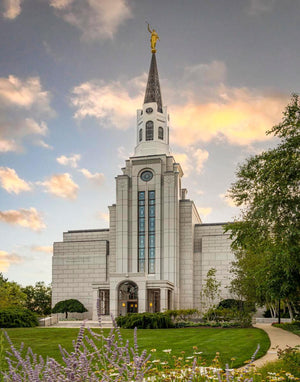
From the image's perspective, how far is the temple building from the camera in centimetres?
5141

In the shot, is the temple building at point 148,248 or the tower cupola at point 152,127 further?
the tower cupola at point 152,127

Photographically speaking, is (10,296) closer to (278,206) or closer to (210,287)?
(210,287)

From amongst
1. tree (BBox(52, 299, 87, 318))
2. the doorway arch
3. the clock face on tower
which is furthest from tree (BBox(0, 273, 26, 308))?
the clock face on tower

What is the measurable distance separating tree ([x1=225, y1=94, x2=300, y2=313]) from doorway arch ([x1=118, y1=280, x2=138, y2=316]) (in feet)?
86.1

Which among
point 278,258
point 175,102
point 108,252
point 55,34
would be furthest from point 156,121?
point 278,258

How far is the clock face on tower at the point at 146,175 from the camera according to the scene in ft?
185

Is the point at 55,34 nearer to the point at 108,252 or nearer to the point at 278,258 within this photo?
the point at 278,258

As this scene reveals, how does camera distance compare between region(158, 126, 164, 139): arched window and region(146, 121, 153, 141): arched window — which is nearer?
region(146, 121, 153, 141): arched window

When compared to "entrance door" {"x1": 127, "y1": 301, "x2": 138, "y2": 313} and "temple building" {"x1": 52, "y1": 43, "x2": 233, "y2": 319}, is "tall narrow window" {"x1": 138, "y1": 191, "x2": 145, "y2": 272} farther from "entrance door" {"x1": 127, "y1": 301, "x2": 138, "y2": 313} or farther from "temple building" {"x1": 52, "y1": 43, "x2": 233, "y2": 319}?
"entrance door" {"x1": 127, "y1": 301, "x2": 138, "y2": 313}

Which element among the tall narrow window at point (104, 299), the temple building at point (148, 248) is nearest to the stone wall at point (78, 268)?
the temple building at point (148, 248)

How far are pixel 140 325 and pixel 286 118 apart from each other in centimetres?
1837

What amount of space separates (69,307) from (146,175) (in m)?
18.5

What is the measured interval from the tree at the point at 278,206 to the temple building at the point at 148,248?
84.8ft

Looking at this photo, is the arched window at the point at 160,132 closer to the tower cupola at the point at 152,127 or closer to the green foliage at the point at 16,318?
the tower cupola at the point at 152,127
